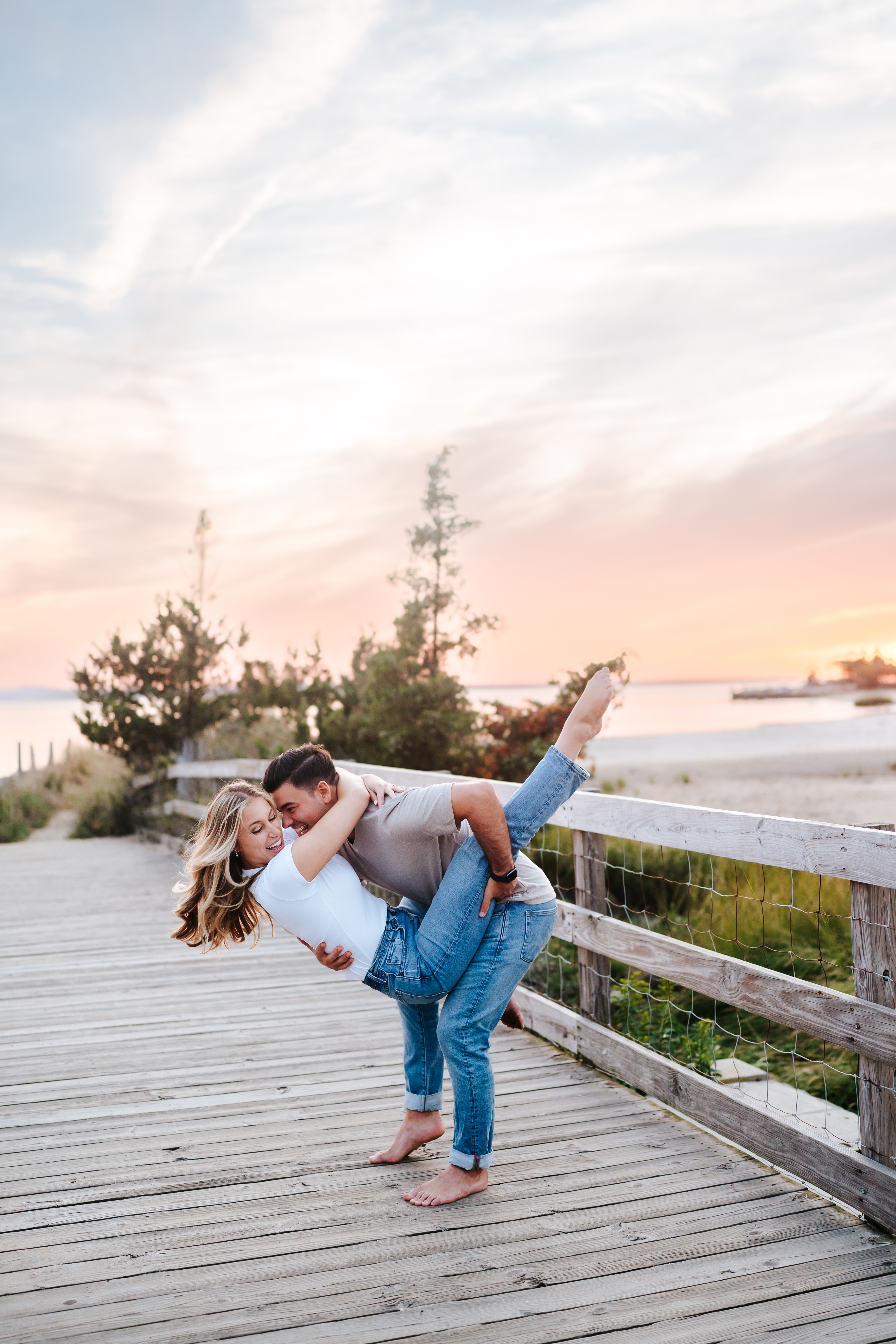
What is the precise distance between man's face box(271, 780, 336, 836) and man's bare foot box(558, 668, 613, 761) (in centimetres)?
66

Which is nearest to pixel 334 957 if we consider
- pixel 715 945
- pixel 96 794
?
pixel 715 945

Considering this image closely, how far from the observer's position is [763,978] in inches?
109

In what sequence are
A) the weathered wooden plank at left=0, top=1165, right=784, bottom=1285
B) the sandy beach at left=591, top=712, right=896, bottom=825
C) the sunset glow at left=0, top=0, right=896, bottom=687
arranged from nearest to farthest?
the weathered wooden plank at left=0, top=1165, right=784, bottom=1285, the sunset glow at left=0, top=0, right=896, bottom=687, the sandy beach at left=591, top=712, right=896, bottom=825

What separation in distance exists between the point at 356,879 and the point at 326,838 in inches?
10.3

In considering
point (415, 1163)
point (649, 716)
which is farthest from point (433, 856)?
point (649, 716)

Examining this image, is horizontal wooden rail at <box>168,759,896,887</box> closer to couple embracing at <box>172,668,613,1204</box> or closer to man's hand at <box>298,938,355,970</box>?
couple embracing at <box>172,668,613,1204</box>

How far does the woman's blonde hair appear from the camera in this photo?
9.09 ft

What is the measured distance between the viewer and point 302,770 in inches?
110

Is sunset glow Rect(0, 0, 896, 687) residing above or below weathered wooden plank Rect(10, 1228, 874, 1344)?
above

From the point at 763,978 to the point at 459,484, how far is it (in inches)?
417

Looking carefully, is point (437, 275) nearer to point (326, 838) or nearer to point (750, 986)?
point (326, 838)

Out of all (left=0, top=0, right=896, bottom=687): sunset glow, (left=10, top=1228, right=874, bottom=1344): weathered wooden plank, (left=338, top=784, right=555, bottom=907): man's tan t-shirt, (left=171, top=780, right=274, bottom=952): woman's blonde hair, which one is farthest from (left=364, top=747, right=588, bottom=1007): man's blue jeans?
(left=0, top=0, right=896, bottom=687): sunset glow

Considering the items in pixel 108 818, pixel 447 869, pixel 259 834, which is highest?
pixel 259 834

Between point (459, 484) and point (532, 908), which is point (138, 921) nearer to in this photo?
point (532, 908)
